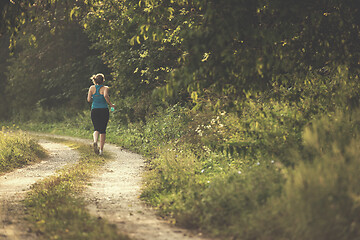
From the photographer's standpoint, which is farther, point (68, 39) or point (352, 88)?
point (68, 39)

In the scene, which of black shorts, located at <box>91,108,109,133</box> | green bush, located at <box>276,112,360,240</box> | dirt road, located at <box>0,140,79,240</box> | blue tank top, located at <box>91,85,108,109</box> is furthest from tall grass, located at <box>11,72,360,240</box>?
blue tank top, located at <box>91,85,108,109</box>

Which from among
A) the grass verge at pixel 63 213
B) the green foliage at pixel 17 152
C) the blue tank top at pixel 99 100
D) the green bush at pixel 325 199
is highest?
the blue tank top at pixel 99 100

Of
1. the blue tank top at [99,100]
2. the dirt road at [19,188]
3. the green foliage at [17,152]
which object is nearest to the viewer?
the dirt road at [19,188]

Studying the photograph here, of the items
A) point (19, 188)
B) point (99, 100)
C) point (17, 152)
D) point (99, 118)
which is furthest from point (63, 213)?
point (17, 152)

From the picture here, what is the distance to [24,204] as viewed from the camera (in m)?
7.38

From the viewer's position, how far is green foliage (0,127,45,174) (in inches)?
480

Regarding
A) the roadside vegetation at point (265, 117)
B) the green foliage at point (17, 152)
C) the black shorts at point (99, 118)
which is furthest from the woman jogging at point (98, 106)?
the roadside vegetation at point (265, 117)

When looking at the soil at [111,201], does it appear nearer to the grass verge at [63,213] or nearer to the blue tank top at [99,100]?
the grass verge at [63,213]

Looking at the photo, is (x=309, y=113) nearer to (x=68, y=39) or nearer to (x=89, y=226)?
(x=89, y=226)

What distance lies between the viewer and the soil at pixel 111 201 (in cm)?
580

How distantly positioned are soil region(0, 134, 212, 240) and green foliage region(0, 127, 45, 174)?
1.70 ft

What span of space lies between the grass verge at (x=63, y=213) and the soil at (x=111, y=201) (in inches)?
6.3

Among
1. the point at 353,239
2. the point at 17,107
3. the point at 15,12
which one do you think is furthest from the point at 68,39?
the point at 353,239

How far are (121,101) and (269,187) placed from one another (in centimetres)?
1909
